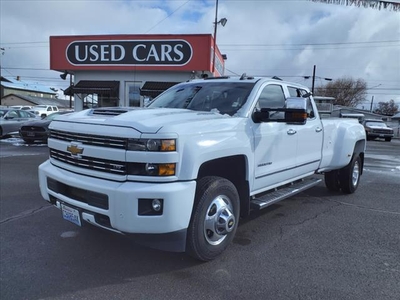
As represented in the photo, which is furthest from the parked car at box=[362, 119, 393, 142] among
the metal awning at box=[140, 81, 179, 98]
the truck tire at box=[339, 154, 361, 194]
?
the truck tire at box=[339, 154, 361, 194]

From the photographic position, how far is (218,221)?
3463 mm

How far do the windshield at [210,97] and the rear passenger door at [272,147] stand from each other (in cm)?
26

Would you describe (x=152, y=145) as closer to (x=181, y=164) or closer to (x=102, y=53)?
(x=181, y=164)

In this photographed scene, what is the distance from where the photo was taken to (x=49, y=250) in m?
3.81

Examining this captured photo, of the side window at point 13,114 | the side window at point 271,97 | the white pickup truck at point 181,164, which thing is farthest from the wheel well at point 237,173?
the side window at point 13,114

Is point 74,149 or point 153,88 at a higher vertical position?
point 153,88

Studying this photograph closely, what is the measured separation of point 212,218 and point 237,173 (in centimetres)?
69

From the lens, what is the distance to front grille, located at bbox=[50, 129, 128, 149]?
297cm

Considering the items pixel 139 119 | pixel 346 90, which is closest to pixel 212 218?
pixel 139 119

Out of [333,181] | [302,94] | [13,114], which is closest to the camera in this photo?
[302,94]

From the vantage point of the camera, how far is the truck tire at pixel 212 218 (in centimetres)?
321

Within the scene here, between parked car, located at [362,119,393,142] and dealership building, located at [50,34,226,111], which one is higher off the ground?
dealership building, located at [50,34,226,111]

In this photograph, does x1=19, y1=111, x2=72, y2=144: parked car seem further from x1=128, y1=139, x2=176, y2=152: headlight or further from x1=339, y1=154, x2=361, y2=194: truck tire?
x1=128, y1=139, x2=176, y2=152: headlight

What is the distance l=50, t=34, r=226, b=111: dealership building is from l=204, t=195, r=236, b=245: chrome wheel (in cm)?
1491
